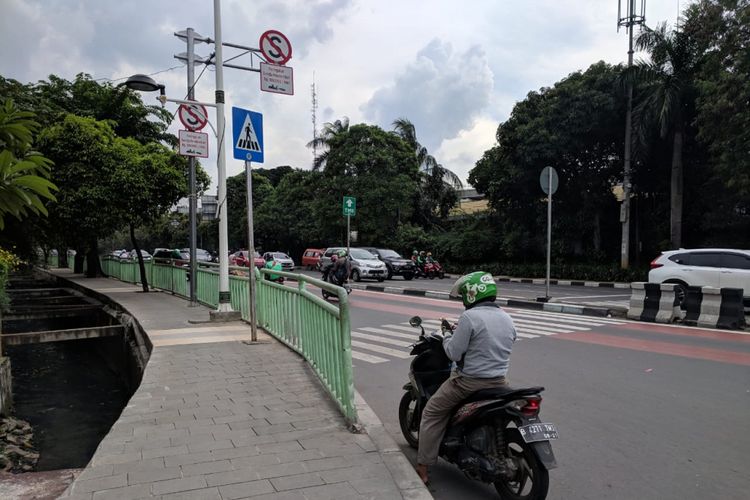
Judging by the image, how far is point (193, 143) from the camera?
11.8 metres

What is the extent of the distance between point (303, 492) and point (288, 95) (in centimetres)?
641

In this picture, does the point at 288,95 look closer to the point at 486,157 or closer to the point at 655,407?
the point at 655,407

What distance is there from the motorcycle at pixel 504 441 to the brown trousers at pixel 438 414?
2.1 inches

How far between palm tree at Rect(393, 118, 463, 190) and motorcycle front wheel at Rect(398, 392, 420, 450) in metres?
33.4

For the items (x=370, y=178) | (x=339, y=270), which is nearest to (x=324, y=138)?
(x=370, y=178)

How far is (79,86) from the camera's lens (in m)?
21.9

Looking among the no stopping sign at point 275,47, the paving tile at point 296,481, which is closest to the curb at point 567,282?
the no stopping sign at point 275,47

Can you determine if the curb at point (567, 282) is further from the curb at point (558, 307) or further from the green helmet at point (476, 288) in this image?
the green helmet at point (476, 288)

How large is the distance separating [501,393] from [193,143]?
10300 mm

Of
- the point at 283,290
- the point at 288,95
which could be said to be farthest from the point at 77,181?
the point at 283,290

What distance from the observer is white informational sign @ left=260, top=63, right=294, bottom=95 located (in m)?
8.00

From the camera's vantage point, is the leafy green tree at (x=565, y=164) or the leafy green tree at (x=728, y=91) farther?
the leafy green tree at (x=565, y=164)

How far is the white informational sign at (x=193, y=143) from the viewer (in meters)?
11.7

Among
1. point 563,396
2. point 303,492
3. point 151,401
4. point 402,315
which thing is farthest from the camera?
point 402,315
